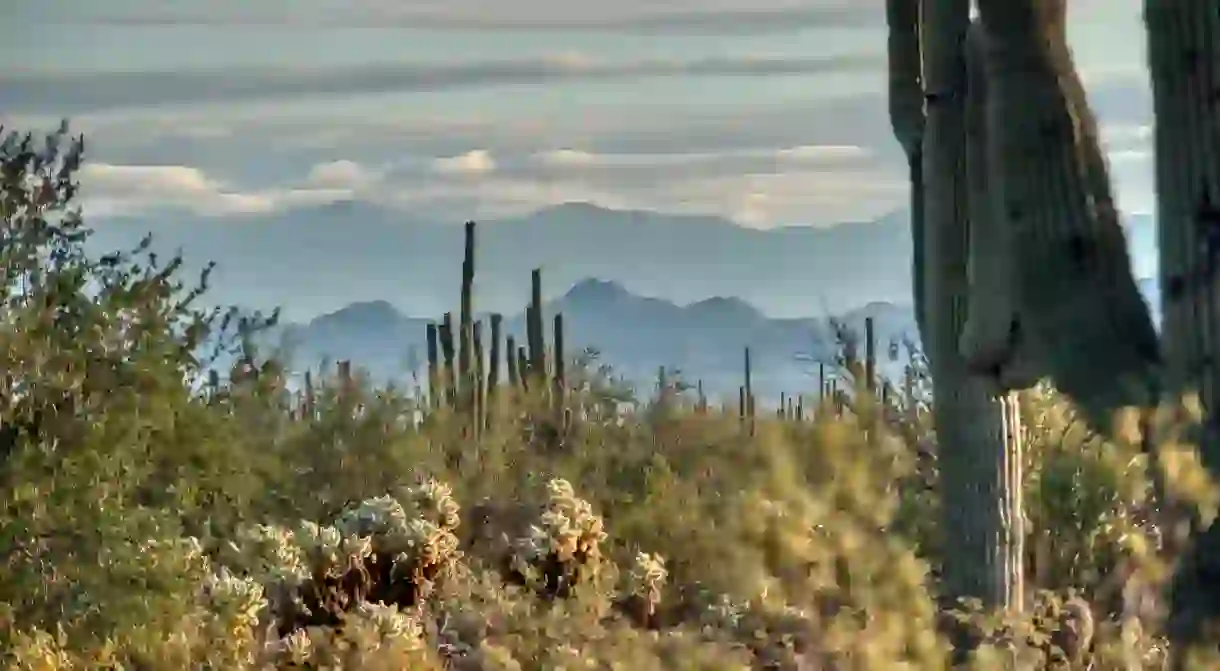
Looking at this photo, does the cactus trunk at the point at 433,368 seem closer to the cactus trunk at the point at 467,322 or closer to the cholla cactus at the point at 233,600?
the cactus trunk at the point at 467,322

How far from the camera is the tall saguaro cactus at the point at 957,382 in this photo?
5.19 meters

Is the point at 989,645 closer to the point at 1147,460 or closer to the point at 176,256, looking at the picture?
the point at 1147,460

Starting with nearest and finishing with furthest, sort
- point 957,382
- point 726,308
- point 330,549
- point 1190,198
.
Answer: point 1190,198
point 957,382
point 330,549
point 726,308

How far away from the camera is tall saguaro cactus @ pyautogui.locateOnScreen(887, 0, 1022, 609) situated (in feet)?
17.0

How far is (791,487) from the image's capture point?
633 cm

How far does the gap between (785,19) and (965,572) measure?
747 cm

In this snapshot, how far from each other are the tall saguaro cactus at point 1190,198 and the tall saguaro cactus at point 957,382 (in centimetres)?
151

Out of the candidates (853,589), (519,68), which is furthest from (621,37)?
(853,589)

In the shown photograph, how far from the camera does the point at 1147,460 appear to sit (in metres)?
3.82

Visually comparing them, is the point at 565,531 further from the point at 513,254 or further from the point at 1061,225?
the point at 513,254

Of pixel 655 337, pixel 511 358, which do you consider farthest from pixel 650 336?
pixel 511 358

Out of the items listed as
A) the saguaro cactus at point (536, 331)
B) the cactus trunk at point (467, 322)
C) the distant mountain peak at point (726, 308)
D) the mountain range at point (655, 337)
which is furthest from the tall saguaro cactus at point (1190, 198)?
the distant mountain peak at point (726, 308)

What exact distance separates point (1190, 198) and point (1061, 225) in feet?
1.75

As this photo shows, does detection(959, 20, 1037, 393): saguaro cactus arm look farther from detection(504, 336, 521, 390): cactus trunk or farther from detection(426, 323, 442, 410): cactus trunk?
detection(504, 336, 521, 390): cactus trunk
